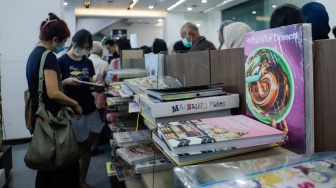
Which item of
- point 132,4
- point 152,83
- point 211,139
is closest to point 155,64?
point 152,83

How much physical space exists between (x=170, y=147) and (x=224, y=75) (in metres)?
0.46

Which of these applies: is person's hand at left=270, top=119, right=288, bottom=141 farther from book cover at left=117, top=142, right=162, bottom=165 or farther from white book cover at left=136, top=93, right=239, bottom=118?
book cover at left=117, top=142, right=162, bottom=165

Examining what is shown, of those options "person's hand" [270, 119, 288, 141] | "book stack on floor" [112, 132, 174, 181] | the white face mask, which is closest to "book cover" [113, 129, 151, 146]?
"book stack on floor" [112, 132, 174, 181]

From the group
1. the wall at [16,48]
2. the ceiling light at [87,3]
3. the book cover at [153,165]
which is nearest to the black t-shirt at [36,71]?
the book cover at [153,165]

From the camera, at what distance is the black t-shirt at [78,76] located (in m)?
2.20

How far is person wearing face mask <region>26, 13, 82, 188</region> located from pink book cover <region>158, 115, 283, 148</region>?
114cm

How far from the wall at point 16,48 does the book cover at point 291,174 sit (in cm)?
414

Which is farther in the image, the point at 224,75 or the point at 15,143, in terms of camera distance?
the point at 15,143

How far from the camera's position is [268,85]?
2.32 feet

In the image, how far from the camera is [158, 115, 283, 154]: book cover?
60 centimetres

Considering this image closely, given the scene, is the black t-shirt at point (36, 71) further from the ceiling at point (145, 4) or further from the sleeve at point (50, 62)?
the ceiling at point (145, 4)

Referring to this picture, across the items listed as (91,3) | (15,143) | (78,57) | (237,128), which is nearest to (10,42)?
(15,143)

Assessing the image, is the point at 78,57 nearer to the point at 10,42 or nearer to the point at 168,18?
the point at 10,42

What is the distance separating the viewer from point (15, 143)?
4.03 meters
